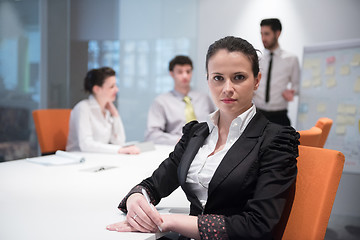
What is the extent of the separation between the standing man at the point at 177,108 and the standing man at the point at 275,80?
28.1 inches

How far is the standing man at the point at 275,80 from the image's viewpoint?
13.0 ft

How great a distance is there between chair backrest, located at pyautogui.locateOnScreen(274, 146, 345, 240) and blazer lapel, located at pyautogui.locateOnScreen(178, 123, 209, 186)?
A: 1.21 ft

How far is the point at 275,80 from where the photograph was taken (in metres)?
3.99

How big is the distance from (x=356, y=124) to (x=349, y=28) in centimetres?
125

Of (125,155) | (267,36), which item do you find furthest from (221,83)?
(267,36)

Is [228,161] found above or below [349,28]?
below

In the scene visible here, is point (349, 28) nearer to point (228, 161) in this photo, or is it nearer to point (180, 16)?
point (180, 16)

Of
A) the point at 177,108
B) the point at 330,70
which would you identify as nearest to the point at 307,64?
the point at 330,70

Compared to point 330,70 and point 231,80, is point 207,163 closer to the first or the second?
point 231,80

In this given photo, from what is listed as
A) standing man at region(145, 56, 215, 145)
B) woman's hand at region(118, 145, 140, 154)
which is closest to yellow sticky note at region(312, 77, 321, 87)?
standing man at region(145, 56, 215, 145)

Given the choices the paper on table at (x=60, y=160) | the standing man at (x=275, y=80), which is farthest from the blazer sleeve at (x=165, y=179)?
the standing man at (x=275, y=80)

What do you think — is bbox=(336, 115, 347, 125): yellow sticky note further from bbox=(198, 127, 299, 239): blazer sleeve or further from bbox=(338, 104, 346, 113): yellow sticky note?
bbox=(198, 127, 299, 239): blazer sleeve

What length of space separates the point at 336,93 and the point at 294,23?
1164 mm

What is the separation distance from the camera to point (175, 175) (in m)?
1.43
